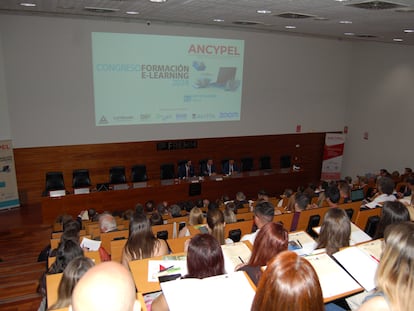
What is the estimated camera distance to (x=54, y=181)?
9.05 meters

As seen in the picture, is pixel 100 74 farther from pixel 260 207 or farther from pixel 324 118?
pixel 324 118

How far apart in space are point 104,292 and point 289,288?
700 mm

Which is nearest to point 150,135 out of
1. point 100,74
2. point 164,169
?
point 164,169

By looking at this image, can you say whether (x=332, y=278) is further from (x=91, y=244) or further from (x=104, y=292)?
(x=91, y=244)

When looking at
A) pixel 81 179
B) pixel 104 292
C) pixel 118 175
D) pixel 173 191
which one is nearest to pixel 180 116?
pixel 173 191

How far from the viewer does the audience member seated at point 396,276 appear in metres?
1.63

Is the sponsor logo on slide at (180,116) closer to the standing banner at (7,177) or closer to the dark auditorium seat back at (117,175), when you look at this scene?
the dark auditorium seat back at (117,175)

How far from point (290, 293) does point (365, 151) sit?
12196 mm

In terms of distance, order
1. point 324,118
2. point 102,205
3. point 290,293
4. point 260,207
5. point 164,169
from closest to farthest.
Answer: point 290,293, point 260,207, point 102,205, point 164,169, point 324,118

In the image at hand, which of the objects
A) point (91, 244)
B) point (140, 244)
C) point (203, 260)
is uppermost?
point (203, 260)

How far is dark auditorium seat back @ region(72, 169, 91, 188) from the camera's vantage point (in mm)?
9273

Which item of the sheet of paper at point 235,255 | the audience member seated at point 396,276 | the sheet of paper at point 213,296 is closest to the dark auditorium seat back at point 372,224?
the sheet of paper at point 235,255

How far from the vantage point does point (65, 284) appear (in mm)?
2361

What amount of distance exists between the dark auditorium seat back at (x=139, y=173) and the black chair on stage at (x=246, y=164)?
320 cm
